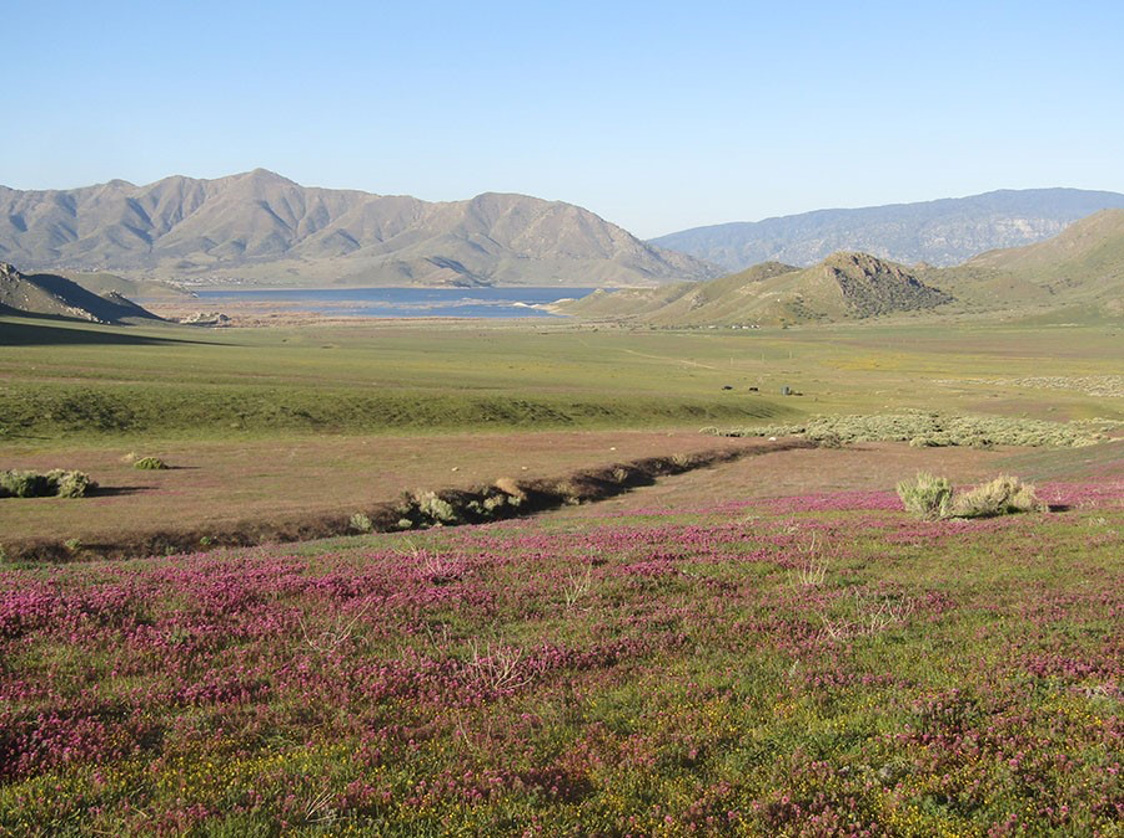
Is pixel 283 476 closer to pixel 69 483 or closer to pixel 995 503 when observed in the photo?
pixel 69 483

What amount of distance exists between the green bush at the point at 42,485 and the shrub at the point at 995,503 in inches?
1337

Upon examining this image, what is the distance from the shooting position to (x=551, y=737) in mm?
8633

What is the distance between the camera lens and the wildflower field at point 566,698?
7.13m

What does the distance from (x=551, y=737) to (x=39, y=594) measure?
31.2 ft

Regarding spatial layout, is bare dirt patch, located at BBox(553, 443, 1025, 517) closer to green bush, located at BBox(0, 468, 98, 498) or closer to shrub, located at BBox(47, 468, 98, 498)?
shrub, located at BBox(47, 468, 98, 498)

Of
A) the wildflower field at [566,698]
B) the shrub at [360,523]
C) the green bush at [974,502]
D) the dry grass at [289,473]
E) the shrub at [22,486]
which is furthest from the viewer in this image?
the shrub at [22,486]

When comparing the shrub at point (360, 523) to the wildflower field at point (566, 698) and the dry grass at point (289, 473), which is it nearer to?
the dry grass at point (289, 473)

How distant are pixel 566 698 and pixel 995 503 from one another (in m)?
20.5

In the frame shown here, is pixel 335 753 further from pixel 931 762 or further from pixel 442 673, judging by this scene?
pixel 931 762

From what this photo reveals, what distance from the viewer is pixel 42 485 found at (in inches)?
1336

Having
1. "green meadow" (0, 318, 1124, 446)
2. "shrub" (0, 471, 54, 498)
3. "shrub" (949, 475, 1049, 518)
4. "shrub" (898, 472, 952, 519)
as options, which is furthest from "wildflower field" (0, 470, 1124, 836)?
"green meadow" (0, 318, 1124, 446)

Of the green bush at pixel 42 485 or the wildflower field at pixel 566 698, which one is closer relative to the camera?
the wildflower field at pixel 566 698

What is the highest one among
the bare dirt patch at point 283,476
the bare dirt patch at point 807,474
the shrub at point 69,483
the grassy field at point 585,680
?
the grassy field at point 585,680

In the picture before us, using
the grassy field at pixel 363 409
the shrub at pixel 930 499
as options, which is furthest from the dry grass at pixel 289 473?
the shrub at pixel 930 499
